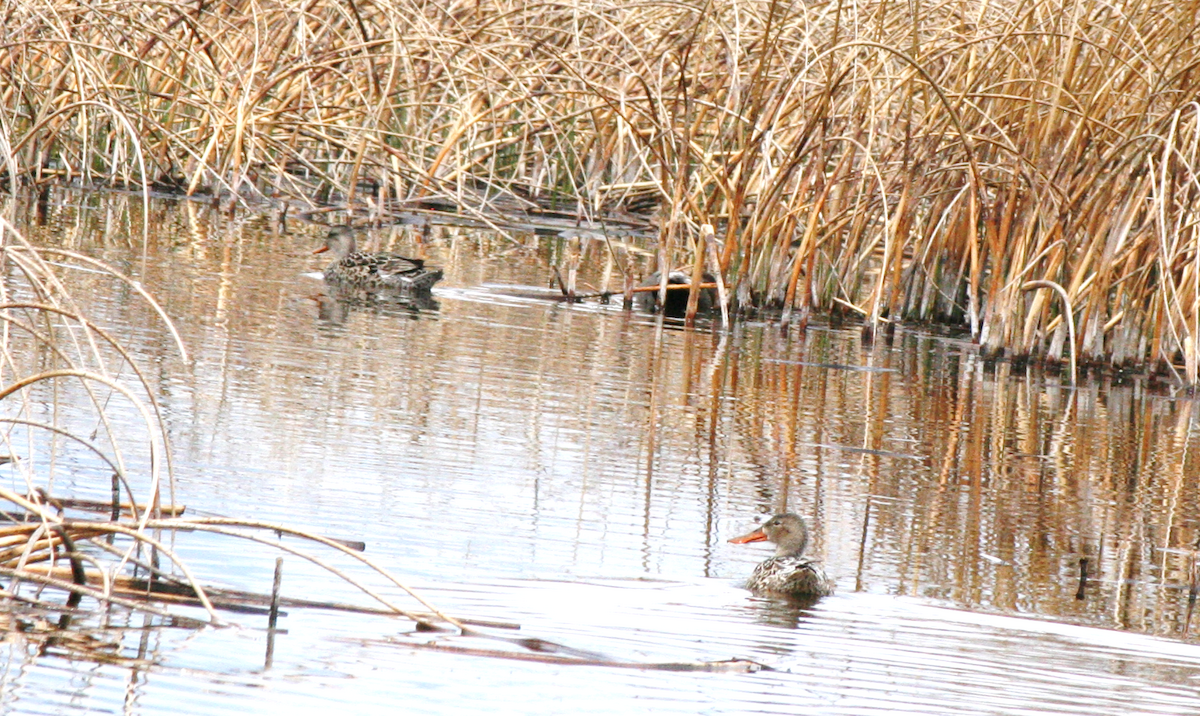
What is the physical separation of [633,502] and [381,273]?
5.32 m

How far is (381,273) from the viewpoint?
10734 millimetres

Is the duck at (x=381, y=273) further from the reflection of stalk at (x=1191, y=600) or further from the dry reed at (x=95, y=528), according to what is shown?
the reflection of stalk at (x=1191, y=600)

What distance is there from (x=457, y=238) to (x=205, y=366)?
7.22 m

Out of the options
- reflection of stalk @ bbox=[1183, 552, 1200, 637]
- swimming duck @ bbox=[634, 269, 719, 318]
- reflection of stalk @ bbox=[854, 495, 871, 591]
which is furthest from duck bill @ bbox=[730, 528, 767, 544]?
swimming duck @ bbox=[634, 269, 719, 318]

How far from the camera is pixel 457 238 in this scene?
47.4ft

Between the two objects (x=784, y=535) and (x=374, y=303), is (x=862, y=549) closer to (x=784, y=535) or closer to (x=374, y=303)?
(x=784, y=535)

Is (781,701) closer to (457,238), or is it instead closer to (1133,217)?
(1133,217)

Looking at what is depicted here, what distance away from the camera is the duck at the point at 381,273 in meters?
10.6

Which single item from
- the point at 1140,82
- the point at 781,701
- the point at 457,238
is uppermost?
the point at 1140,82

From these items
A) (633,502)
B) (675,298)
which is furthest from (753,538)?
(675,298)

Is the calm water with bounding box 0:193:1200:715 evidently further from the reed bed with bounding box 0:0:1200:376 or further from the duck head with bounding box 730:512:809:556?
the reed bed with bounding box 0:0:1200:376

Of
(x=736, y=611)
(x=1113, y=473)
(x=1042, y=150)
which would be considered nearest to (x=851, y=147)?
(x=1042, y=150)

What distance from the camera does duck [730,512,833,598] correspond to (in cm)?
474

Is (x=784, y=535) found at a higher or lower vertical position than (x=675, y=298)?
lower
